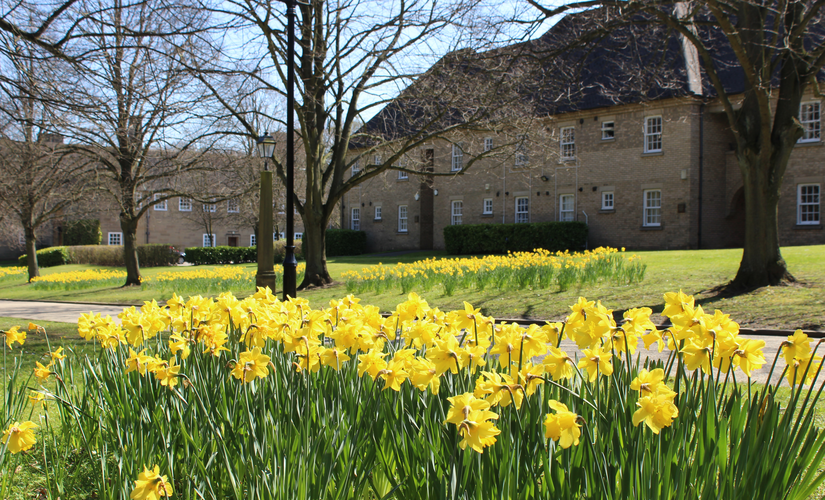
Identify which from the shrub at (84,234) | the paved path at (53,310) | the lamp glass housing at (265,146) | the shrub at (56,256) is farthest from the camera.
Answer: the shrub at (84,234)

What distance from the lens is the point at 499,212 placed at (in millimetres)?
30250

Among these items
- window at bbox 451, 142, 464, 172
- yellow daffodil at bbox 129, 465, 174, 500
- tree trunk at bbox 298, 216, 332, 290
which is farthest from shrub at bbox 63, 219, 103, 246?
yellow daffodil at bbox 129, 465, 174, 500

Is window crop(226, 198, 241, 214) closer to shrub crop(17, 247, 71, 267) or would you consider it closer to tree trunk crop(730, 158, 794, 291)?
shrub crop(17, 247, 71, 267)

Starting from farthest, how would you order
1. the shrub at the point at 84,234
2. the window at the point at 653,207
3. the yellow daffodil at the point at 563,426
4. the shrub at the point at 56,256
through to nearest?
1. the shrub at the point at 84,234
2. the shrub at the point at 56,256
3. the window at the point at 653,207
4. the yellow daffodil at the point at 563,426

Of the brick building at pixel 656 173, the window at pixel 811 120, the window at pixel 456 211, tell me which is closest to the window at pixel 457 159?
the window at pixel 456 211

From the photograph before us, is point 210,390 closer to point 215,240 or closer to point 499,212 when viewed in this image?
point 499,212

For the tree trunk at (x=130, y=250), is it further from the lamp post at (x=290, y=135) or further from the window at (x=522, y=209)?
the window at (x=522, y=209)

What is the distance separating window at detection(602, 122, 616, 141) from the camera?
26359 millimetres

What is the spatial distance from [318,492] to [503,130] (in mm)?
12453

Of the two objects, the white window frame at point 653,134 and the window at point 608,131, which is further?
the window at point 608,131

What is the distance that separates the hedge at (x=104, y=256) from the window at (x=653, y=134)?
1088 inches

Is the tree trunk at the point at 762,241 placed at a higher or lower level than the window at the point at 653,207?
lower

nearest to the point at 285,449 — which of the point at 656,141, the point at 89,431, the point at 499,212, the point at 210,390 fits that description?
the point at 210,390

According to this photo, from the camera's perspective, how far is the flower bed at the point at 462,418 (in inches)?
75.7
